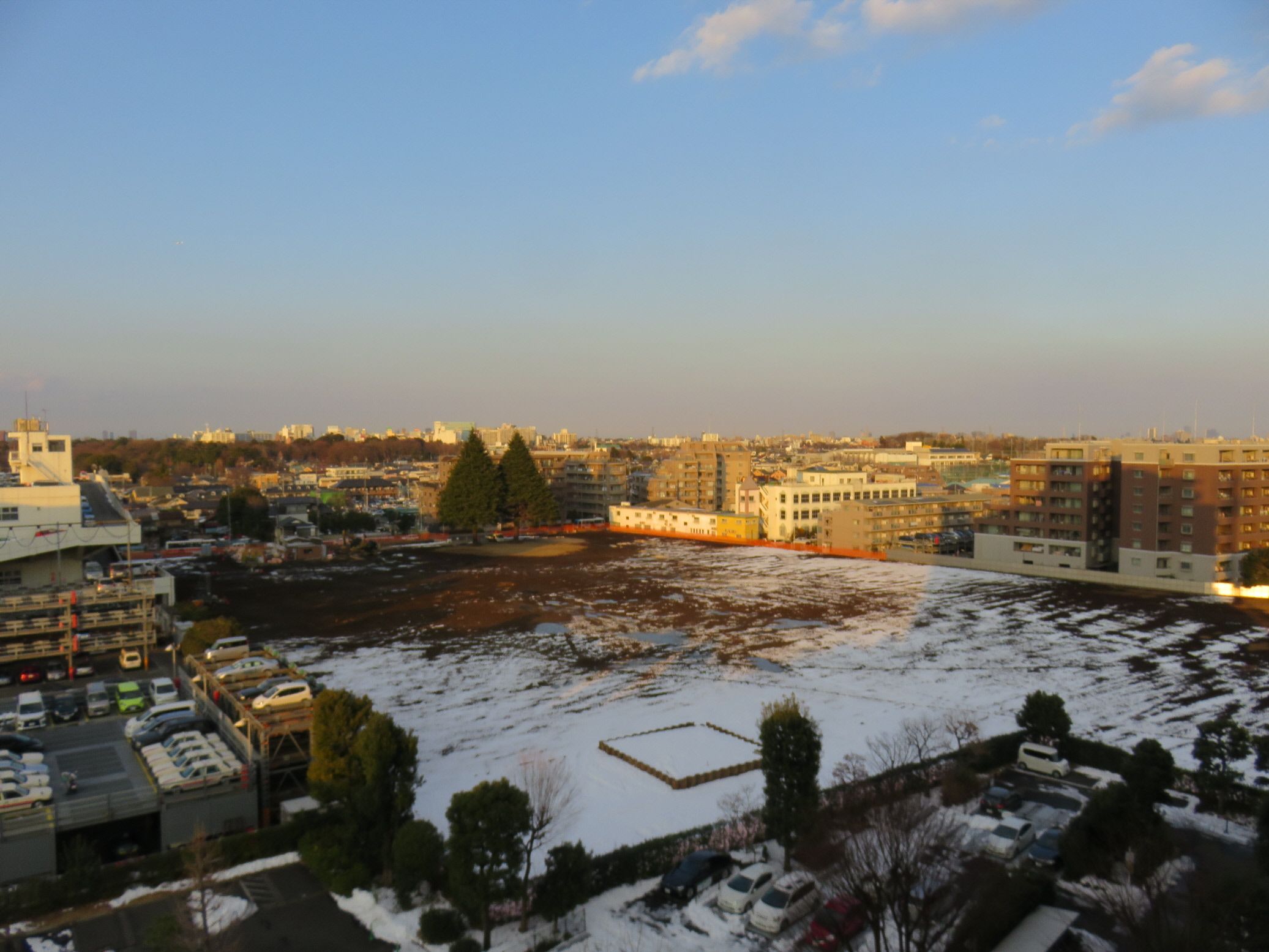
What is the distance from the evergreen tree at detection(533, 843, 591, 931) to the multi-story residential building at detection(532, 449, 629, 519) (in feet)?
117

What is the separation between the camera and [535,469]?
1484 inches

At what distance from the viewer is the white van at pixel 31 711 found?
1103 cm

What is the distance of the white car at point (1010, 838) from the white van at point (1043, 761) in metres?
1.88

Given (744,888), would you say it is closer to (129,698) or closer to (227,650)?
(129,698)

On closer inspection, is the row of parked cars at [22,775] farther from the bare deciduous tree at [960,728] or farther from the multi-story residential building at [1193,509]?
the multi-story residential building at [1193,509]

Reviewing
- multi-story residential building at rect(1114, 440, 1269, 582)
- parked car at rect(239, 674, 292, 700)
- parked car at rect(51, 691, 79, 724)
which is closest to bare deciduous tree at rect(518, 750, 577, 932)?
parked car at rect(239, 674, 292, 700)

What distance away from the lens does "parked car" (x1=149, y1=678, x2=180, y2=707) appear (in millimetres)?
12236

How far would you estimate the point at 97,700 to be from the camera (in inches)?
473

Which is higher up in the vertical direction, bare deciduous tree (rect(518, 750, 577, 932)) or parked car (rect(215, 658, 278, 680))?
parked car (rect(215, 658, 278, 680))

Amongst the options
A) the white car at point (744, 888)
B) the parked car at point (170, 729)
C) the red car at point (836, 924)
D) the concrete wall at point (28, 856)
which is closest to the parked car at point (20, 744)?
the parked car at point (170, 729)

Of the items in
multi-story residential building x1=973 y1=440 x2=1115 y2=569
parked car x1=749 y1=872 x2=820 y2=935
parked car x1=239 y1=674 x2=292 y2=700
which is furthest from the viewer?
multi-story residential building x1=973 y1=440 x2=1115 y2=569

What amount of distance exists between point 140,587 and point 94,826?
8.73m

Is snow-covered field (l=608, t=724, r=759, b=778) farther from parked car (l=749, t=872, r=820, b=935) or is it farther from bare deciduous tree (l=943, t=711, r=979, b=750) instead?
parked car (l=749, t=872, r=820, b=935)

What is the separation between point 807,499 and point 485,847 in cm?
3000
